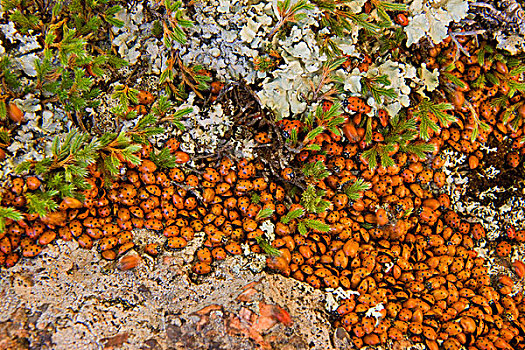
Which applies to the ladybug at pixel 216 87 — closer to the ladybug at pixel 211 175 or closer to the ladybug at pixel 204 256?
the ladybug at pixel 211 175

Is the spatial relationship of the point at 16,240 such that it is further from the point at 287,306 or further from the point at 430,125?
the point at 430,125

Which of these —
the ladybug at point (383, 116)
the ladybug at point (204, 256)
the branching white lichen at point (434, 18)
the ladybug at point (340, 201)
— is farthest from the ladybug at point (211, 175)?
the branching white lichen at point (434, 18)

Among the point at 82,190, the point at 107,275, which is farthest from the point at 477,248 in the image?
the point at 82,190

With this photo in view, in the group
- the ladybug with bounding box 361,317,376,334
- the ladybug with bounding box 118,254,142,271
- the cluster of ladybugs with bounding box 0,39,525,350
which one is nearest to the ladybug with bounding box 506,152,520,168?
the cluster of ladybugs with bounding box 0,39,525,350

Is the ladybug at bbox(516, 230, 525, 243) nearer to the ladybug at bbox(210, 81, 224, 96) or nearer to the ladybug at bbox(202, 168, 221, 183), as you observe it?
the ladybug at bbox(202, 168, 221, 183)

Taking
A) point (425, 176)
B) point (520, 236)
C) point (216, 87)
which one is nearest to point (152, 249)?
point (216, 87)

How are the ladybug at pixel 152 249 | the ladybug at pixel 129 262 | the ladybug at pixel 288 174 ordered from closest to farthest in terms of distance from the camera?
the ladybug at pixel 129 262 < the ladybug at pixel 152 249 < the ladybug at pixel 288 174

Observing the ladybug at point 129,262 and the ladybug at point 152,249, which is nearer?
the ladybug at point 129,262

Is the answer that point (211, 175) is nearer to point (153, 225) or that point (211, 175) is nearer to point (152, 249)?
point (153, 225)
